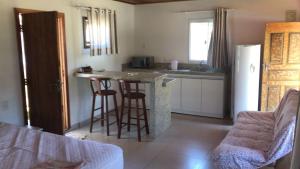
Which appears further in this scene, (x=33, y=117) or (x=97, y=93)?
(x=97, y=93)

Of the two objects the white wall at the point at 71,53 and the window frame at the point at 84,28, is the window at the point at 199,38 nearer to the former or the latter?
the white wall at the point at 71,53

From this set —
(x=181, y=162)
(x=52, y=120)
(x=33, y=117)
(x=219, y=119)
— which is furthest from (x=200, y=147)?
(x=33, y=117)

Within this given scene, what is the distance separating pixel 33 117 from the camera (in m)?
3.90

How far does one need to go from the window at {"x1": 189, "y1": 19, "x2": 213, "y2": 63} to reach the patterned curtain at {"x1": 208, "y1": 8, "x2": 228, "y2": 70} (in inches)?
10.3

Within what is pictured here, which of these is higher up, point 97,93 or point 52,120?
point 97,93

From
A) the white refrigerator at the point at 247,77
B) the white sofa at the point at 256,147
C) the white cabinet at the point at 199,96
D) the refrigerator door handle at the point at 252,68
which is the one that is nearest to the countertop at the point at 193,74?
the white cabinet at the point at 199,96

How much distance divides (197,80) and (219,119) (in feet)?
2.97

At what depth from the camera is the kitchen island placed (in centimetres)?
419

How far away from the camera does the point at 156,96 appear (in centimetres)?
424

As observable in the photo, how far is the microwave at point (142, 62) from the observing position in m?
6.13

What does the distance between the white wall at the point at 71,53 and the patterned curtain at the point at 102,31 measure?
15cm

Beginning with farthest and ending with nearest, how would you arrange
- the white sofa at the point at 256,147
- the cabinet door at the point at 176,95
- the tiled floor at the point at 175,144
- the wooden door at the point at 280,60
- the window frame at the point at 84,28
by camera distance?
1. the cabinet door at the point at 176,95
2. the window frame at the point at 84,28
3. the wooden door at the point at 280,60
4. the tiled floor at the point at 175,144
5. the white sofa at the point at 256,147

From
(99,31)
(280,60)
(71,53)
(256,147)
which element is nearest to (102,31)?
(99,31)

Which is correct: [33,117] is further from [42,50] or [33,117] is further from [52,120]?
[42,50]
